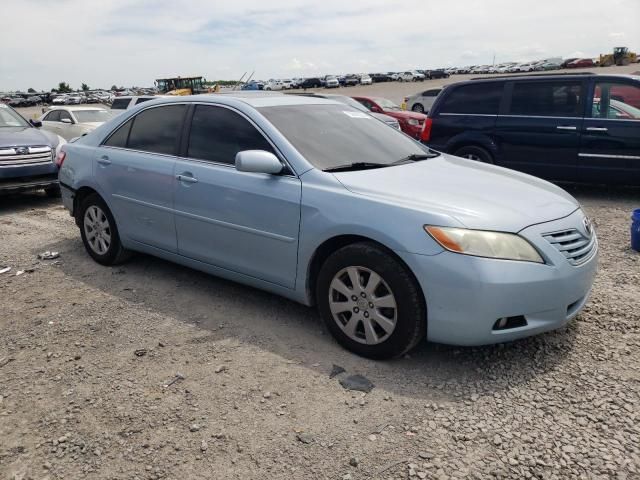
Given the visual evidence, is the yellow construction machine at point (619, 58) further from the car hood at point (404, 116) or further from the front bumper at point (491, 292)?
the front bumper at point (491, 292)

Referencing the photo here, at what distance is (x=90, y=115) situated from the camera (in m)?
14.0

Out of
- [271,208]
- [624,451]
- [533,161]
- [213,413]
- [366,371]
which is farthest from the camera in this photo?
[533,161]

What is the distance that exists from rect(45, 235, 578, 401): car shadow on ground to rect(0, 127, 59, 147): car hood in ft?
12.8

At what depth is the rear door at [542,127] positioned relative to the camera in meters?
7.58

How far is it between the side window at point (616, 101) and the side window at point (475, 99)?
4.46 ft

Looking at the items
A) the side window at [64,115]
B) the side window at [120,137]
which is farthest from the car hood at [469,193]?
the side window at [64,115]

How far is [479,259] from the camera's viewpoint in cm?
289

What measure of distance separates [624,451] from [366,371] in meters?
1.36

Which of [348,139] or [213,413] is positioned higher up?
[348,139]

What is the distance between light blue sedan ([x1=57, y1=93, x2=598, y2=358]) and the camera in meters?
2.96

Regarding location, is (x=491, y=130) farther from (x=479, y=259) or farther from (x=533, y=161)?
(x=479, y=259)

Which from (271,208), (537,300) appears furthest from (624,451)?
(271,208)

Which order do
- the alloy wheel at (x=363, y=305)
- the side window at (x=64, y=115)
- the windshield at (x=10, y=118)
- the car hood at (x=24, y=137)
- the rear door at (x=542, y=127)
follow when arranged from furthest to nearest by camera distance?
the side window at (x=64, y=115) → the windshield at (x=10, y=118) → the car hood at (x=24, y=137) → the rear door at (x=542, y=127) → the alloy wheel at (x=363, y=305)

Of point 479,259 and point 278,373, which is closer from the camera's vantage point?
point 479,259
